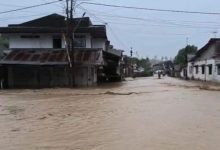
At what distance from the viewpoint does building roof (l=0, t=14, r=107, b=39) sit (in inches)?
1586

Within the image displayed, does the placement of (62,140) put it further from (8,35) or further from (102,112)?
(8,35)

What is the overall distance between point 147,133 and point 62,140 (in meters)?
2.74

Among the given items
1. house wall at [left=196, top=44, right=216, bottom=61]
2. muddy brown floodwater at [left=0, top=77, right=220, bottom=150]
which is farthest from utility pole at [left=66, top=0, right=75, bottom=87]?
house wall at [left=196, top=44, right=216, bottom=61]

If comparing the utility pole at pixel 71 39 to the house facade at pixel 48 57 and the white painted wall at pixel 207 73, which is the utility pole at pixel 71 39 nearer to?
the house facade at pixel 48 57

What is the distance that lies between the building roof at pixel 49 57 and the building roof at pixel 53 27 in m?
1.95

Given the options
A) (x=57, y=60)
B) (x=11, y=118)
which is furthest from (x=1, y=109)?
(x=57, y=60)

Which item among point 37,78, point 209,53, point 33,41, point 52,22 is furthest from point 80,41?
point 209,53

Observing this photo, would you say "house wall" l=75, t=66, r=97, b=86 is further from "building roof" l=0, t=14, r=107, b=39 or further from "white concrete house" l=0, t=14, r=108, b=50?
"building roof" l=0, t=14, r=107, b=39

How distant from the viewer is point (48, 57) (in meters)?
37.7

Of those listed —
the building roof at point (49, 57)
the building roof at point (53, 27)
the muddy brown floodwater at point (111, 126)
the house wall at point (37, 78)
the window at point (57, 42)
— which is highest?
the building roof at point (53, 27)

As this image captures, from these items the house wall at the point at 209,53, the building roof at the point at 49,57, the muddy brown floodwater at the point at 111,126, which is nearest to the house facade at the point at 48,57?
the building roof at the point at 49,57

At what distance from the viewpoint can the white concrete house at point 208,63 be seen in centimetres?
4953

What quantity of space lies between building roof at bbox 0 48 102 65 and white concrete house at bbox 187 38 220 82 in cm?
1685

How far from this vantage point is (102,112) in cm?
1900
